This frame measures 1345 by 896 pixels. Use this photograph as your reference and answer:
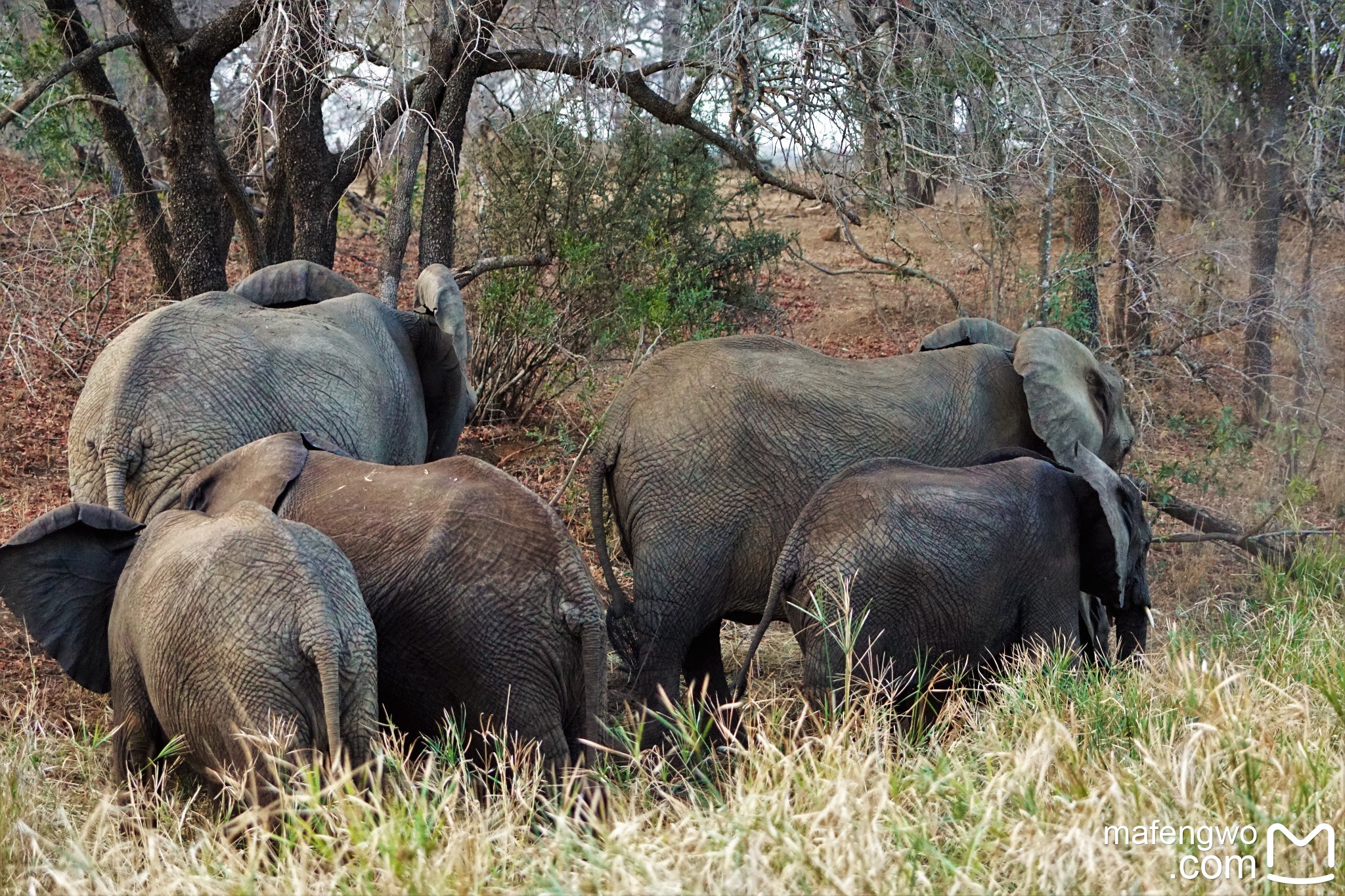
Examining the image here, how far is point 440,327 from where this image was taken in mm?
6816

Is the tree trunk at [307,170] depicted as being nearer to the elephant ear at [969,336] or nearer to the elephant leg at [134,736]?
the elephant ear at [969,336]

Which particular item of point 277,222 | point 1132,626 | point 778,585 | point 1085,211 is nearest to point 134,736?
point 778,585

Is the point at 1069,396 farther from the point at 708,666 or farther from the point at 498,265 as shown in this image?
the point at 498,265

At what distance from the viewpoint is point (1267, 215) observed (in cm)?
1224

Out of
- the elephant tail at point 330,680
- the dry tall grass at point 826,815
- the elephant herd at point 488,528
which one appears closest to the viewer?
the dry tall grass at point 826,815

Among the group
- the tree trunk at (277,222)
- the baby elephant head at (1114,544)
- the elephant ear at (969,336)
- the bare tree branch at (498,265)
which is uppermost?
the tree trunk at (277,222)

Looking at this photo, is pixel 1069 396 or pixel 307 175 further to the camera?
pixel 307 175

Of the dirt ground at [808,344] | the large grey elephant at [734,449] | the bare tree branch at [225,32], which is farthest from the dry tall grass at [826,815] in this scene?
the bare tree branch at [225,32]

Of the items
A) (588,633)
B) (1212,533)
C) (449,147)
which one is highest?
(449,147)

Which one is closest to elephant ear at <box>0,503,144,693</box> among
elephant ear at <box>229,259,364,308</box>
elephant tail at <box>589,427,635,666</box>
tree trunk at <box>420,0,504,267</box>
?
elephant ear at <box>229,259,364,308</box>

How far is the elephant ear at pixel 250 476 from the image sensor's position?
470 cm

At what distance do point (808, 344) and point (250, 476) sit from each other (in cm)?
878

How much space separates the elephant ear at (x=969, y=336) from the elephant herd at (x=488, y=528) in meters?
0.01

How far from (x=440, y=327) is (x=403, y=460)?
764 mm
